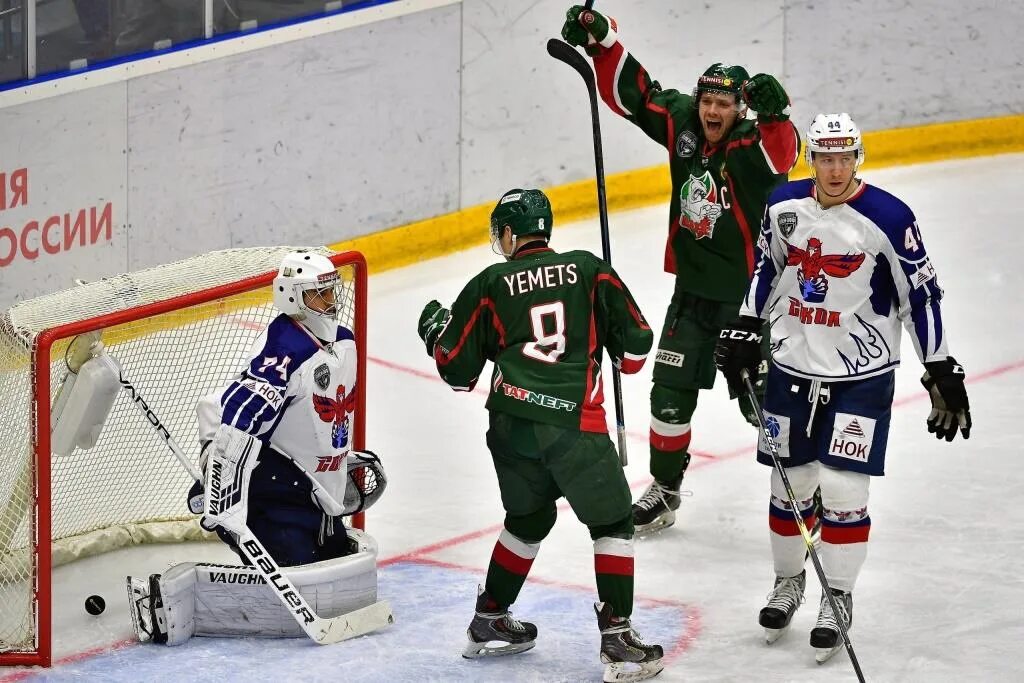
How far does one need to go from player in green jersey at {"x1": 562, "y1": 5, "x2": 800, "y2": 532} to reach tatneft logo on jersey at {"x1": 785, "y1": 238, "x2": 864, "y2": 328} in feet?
2.29

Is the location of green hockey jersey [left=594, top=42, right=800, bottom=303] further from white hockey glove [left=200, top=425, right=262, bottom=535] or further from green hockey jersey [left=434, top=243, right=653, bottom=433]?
white hockey glove [left=200, top=425, right=262, bottom=535]

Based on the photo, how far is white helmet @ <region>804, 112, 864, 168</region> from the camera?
165 inches

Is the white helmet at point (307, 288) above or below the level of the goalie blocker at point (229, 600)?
above

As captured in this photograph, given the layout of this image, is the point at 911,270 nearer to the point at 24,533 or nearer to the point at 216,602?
the point at 216,602

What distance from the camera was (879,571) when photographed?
491cm

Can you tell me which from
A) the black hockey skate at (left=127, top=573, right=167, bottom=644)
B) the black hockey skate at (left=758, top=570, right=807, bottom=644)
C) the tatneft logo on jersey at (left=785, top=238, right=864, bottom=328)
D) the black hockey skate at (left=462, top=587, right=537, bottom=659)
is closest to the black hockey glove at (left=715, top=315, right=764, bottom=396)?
the tatneft logo on jersey at (left=785, top=238, right=864, bottom=328)

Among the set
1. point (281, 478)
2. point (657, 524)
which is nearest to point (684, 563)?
point (657, 524)

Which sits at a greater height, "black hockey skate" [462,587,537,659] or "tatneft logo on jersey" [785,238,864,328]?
"tatneft logo on jersey" [785,238,864,328]

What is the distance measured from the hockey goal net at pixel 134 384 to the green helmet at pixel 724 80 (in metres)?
1.07

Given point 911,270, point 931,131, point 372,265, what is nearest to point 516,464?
point 911,270

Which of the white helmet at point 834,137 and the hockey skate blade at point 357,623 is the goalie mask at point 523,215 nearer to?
the white helmet at point 834,137

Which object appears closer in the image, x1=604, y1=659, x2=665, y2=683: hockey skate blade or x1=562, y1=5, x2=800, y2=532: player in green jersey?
x1=604, y1=659, x2=665, y2=683: hockey skate blade

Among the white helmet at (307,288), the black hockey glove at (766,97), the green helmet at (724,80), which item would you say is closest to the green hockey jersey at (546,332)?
the white helmet at (307,288)

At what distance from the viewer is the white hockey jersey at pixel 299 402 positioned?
4.26 m
